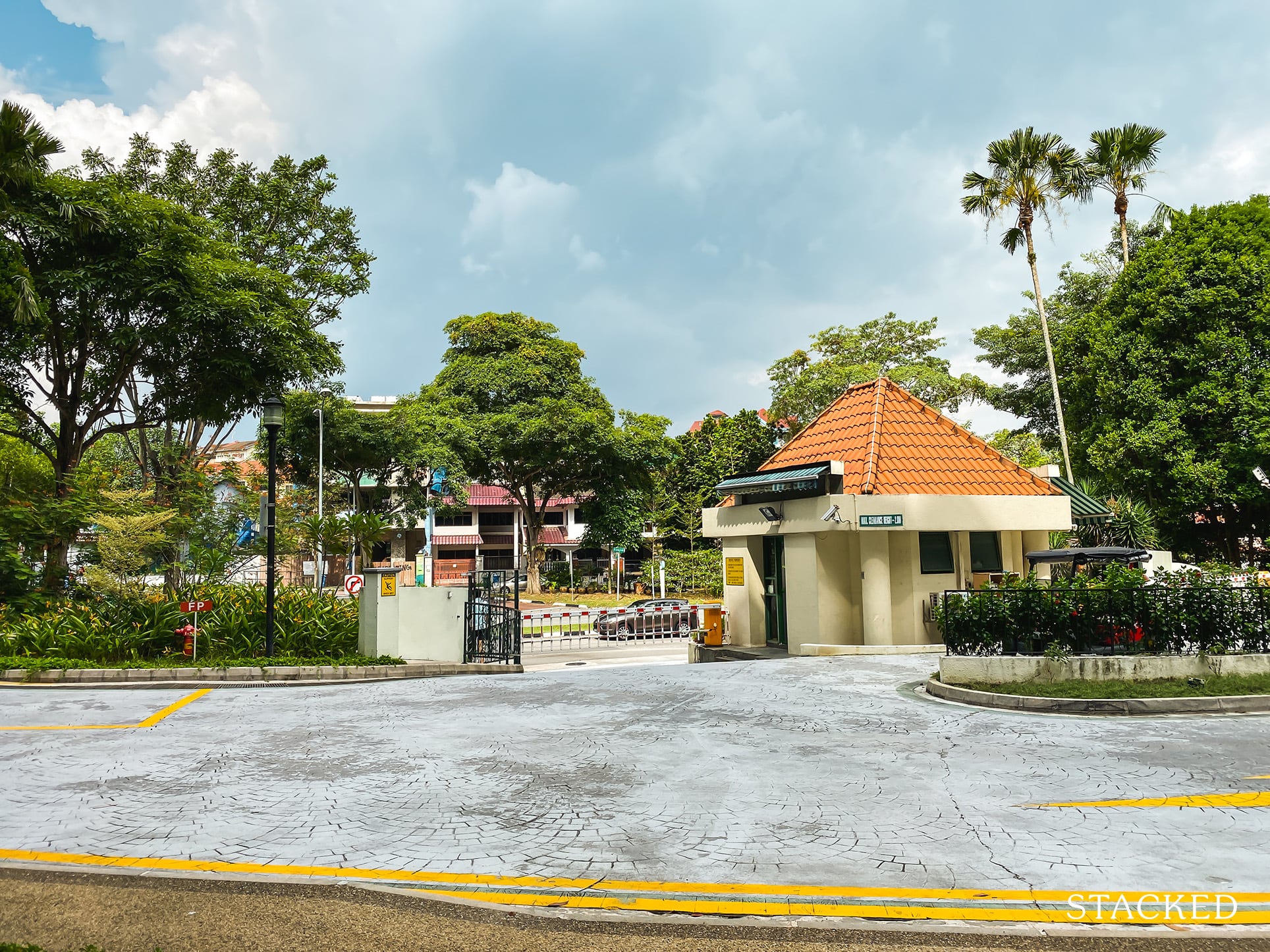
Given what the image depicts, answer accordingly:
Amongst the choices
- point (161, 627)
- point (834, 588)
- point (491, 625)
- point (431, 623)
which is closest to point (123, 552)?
point (161, 627)

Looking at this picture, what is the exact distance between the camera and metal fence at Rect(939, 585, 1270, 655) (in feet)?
38.9

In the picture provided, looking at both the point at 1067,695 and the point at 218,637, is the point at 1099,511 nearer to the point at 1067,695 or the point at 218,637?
the point at 1067,695

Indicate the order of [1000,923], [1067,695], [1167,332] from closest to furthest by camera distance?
1. [1000,923]
2. [1067,695]
3. [1167,332]

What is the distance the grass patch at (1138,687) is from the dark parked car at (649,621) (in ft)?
63.4

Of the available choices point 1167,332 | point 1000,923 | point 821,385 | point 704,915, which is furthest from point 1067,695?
point 821,385

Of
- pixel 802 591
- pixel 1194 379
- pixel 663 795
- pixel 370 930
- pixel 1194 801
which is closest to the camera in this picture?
pixel 370 930

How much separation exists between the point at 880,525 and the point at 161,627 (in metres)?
14.2

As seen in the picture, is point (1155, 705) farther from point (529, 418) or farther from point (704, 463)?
point (704, 463)

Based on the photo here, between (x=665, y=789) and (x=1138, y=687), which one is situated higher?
(x=1138, y=687)

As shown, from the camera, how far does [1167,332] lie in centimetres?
3078

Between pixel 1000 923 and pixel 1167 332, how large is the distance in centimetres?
3259

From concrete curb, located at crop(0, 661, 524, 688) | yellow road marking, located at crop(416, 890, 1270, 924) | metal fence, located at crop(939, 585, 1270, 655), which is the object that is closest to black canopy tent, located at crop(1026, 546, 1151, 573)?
metal fence, located at crop(939, 585, 1270, 655)

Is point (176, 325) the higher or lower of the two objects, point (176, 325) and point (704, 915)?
the higher

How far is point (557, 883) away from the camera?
515 cm
